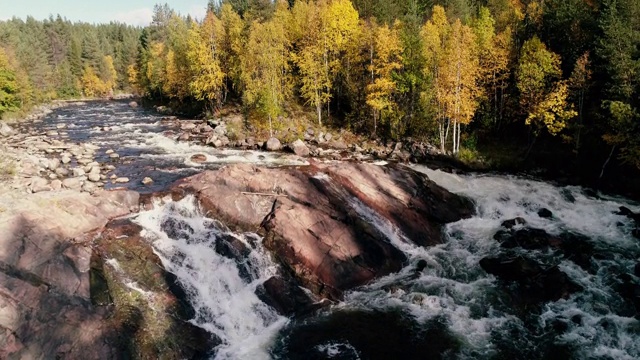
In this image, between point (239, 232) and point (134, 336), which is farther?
point (239, 232)

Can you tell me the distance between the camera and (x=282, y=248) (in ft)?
83.5

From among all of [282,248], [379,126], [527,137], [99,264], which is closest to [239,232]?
[282,248]

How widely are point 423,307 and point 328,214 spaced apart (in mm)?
8539

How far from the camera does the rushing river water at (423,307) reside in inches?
801

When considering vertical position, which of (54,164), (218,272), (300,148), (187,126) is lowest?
(218,272)

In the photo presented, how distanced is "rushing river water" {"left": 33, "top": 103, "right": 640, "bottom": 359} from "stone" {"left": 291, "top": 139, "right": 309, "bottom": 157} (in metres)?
19.4

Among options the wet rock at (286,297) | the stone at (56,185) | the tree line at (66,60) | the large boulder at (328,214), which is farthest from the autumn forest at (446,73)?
the tree line at (66,60)

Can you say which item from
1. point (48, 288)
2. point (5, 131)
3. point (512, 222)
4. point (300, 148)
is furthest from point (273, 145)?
point (5, 131)

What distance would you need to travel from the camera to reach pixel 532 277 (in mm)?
→ 25344

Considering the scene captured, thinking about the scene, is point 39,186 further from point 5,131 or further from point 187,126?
point 5,131

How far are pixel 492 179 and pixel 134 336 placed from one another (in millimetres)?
34303

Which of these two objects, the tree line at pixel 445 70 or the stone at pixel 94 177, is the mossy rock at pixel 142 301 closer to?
the stone at pixel 94 177

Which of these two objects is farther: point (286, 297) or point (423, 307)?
point (286, 297)

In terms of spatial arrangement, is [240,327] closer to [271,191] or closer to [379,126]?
[271,191]
